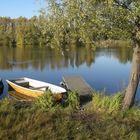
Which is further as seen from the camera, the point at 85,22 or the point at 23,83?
the point at 23,83

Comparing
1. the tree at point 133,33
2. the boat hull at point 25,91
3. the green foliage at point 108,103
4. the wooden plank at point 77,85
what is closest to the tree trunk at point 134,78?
the tree at point 133,33

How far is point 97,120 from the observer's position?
30.7 ft

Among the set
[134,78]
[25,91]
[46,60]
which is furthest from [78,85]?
[46,60]

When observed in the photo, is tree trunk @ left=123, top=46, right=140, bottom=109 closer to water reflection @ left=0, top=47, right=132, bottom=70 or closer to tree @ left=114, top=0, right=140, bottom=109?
tree @ left=114, top=0, right=140, bottom=109

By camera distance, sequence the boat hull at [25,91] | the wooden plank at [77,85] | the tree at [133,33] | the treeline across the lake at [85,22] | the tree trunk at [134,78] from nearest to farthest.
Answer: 1. the tree at [133,33]
2. the treeline across the lake at [85,22]
3. the tree trunk at [134,78]
4. the boat hull at [25,91]
5. the wooden plank at [77,85]

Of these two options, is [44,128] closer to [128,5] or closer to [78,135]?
[78,135]

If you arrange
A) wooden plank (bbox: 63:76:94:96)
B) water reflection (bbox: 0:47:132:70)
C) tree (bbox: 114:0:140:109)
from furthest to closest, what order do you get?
water reflection (bbox: 0:47:132:70), wooden plank (bbox: 63:76:94:96), tree (bbox: 114:0:140:109)

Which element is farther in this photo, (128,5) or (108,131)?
(128,5)

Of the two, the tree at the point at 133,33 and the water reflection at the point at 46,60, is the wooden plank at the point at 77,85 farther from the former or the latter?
the water reflection at the point at 46,60

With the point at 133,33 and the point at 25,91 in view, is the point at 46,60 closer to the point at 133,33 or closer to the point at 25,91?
the point at 25,91

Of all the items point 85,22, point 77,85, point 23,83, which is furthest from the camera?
point 23,83

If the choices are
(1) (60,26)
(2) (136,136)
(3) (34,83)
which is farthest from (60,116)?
(3) (34,83)

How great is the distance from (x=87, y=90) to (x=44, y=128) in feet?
68.5

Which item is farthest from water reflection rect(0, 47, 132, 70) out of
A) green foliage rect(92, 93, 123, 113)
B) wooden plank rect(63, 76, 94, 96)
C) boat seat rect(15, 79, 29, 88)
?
green foliage rect(92, 93, 123, 113)
